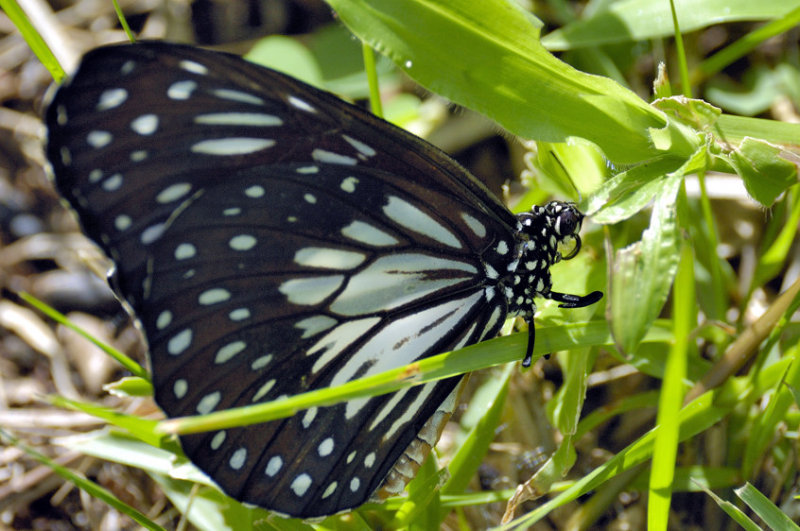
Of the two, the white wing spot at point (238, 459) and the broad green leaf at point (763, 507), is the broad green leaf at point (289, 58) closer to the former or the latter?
the white wing spot at point (238, 459)

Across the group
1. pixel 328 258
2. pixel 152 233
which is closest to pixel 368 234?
pixel 328 258

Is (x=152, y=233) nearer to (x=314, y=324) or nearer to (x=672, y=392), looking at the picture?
(x=314, y=324)

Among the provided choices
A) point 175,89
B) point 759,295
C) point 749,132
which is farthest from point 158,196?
point 759,295

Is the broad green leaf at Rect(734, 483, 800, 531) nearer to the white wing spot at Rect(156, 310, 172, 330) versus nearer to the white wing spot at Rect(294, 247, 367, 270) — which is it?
the white wing spot at Rect(294, 247, 367, 270)

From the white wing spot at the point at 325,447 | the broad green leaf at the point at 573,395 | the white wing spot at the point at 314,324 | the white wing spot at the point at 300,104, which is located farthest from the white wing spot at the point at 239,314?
the broad green leaf at the point at 573,395

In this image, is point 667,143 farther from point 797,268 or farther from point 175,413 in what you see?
point 175,413

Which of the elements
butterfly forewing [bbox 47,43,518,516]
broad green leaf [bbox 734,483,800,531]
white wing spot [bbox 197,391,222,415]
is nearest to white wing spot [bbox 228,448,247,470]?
butterfly forewing [bbox 47,43,518,516]
